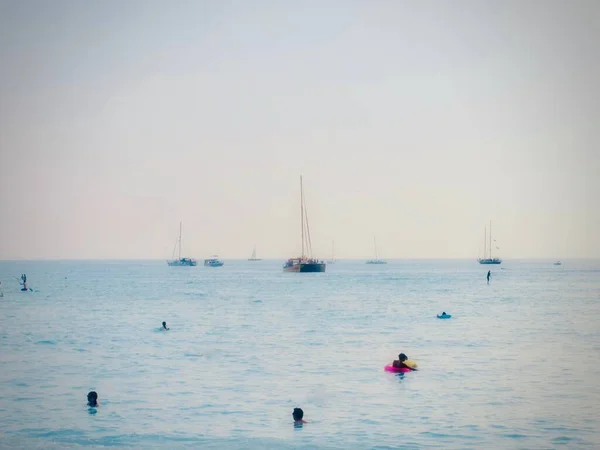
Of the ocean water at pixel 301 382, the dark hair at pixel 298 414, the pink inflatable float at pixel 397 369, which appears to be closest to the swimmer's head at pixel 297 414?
the dark hair at pixel 298 414

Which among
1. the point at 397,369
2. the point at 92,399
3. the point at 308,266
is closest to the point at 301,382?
the point at 397,369

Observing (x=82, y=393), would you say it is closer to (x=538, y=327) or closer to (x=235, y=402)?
(x=235, y=402)

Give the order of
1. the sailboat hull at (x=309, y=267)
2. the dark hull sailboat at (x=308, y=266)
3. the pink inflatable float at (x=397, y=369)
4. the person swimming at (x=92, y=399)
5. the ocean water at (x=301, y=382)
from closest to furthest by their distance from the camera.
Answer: the ocean water at (x=301, y=382)
the person swimming at (x=92, y=399)
the pink inflatable float at (x=397, y=369)
the sailboat hull at (x=309, y=267)
the dark hull sailboat at (x=308, y=266)

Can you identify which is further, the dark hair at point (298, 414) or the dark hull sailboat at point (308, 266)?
the dark hull sailboat at point (308, 266)

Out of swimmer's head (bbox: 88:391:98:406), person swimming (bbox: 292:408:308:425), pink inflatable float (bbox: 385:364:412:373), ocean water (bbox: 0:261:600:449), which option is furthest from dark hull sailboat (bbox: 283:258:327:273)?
person swimming (bbox: 292:408:308:425)

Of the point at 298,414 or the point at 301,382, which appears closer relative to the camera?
the point at 298,414

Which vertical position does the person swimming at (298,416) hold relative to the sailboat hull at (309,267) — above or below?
below

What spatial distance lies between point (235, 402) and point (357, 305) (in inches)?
2415

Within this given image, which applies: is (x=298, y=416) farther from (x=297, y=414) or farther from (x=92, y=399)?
(x=92, y=399)

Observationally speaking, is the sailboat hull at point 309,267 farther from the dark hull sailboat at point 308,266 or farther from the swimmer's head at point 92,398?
the swimmer's head at point 92,398

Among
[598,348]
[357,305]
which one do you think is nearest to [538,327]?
[598,348]

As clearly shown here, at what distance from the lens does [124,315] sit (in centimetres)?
7812

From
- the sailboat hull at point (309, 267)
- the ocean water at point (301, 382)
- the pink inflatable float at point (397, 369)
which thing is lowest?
the ocean water at point (301, 382)

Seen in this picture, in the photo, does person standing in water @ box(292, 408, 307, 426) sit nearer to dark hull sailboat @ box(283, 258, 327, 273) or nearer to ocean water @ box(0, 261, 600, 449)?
ocean water @ box(0, 261, 600, 449)
